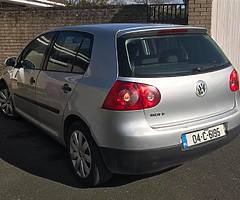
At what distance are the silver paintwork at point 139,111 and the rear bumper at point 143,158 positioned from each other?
5cm

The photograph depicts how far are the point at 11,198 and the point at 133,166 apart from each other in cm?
128

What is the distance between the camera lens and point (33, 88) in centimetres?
418

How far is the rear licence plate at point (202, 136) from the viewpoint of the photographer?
2842mm

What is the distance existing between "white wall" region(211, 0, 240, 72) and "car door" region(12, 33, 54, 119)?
390 cm

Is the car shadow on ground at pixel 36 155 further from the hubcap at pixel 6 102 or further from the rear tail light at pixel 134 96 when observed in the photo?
the rear tail light at pixel 134 96

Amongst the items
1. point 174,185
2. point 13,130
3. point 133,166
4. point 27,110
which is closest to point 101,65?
point 133,166

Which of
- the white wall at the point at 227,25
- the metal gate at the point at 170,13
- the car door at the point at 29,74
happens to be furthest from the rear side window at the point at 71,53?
the metal gate at the point at 170,13

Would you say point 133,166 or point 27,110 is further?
point 27,110

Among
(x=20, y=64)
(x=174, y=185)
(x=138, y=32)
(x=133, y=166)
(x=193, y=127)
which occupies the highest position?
(x=138, y=32)

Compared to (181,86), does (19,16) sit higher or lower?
higher

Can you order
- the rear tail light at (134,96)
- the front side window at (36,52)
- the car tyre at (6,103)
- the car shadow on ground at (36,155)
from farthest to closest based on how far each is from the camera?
the car tyre at (6,103) < the front side window at (36,52) < the car shadow on ground at (36,155) < the rear tail light at (134,96)

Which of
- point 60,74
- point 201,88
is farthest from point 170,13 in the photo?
point 201,88

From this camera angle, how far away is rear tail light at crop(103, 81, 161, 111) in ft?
8.84

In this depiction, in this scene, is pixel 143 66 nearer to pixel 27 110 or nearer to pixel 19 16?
pixel 27 110
